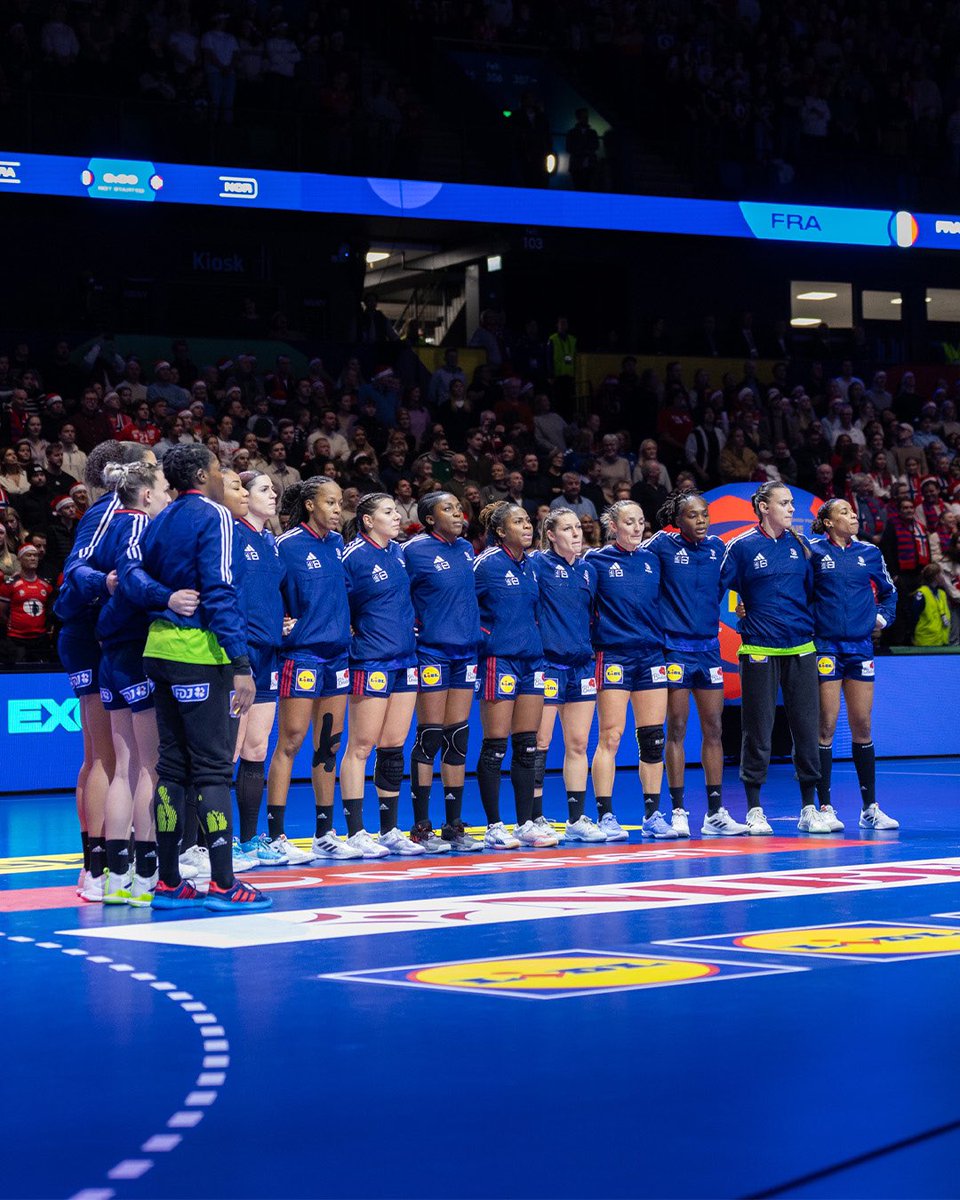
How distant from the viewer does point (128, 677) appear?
7.62m

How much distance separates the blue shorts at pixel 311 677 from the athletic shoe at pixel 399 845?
2.79 ft

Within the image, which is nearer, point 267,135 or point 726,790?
point 726,790

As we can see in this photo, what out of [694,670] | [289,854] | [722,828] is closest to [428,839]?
[289,854]

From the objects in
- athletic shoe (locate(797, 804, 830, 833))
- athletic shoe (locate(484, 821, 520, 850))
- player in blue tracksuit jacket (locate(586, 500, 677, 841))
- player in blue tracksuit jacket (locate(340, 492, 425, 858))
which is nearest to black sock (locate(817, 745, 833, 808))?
athletic shoe (locate(797, 804, 830, 833))

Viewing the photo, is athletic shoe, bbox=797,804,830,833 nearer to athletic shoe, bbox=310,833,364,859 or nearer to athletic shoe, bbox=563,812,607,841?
athletic shoe, bbox=563,812,607,841

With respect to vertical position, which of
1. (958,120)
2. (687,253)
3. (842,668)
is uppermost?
(958,120)

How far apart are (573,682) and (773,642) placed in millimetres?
1345

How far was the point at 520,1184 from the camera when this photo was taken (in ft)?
11.6

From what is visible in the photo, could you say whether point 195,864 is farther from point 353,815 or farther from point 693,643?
point 693,643

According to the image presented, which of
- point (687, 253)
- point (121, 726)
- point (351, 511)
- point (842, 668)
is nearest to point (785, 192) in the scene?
point (687, 253)

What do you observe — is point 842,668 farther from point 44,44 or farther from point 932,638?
point 44,44

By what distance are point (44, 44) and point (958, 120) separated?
1385 cm

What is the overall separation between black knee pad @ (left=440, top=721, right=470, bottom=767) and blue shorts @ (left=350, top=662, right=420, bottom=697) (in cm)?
42

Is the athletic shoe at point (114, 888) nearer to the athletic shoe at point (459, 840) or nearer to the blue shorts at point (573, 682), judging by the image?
the athletic shoe at point (459, 840)
